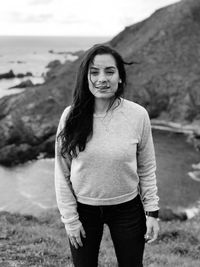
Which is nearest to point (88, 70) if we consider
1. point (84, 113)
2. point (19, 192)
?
point (84, 113)

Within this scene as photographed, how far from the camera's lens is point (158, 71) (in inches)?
2267

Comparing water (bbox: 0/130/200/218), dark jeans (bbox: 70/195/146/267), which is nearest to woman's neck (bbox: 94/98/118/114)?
dark jeans (bbox: 70/195/146/267)

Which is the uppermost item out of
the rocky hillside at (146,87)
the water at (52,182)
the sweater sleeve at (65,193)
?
the sweater sleeve at (65,193)

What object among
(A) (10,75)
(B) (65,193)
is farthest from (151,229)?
(A) (10,75)

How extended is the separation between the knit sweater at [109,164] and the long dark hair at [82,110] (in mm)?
61

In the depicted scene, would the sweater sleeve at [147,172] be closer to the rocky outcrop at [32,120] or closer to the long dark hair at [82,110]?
the long dark hair at [82,110]

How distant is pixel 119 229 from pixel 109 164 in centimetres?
67

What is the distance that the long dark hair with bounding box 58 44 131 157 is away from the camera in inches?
144

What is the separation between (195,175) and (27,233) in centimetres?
2381

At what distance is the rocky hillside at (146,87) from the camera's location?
44.1 m

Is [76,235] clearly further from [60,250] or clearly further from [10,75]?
[10,75]

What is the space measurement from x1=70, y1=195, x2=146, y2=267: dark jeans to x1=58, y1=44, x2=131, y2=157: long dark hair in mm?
618

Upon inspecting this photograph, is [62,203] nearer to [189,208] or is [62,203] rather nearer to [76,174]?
[76,174]

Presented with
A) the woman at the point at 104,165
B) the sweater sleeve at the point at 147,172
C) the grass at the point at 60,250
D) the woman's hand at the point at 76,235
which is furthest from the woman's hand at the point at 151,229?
the grass at the point at 60,250
